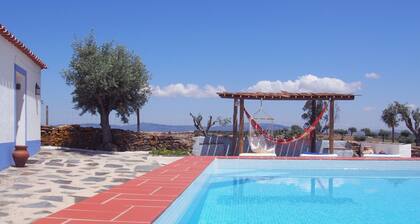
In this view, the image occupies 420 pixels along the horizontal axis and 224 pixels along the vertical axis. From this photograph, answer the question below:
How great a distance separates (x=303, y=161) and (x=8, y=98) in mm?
7649

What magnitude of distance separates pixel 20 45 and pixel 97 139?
685 cm

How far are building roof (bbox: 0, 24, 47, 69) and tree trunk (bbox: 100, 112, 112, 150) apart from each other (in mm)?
2814

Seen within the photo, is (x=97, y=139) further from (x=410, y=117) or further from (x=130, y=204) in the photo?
(x=410, y=117)

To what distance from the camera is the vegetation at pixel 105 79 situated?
14828 millimetres

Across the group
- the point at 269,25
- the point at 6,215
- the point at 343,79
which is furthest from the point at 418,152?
the point at 6,215

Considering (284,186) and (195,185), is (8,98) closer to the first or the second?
(195,185)

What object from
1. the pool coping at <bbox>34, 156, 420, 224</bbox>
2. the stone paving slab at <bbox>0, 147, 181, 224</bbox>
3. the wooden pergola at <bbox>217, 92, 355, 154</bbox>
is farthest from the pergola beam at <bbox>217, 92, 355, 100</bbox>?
the pool coping at <bbox>34, 156, 420, 224</bbox>

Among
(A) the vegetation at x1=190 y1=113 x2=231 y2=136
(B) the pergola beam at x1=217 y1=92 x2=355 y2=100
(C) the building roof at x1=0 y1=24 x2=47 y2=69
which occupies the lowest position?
(A) the vegetation at x1=190 y1=113 x2=231 y2=136

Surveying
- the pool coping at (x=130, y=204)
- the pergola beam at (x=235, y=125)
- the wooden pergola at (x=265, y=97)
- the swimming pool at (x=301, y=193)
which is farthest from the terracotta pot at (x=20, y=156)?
the pergola beam at (x=235, y=125)

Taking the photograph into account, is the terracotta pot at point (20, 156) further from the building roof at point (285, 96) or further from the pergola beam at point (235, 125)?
the pergola beam at point (235, 125)

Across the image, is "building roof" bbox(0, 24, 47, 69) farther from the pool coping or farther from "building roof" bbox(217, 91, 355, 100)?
"building roof" bbox(217, 91, 355, 100)

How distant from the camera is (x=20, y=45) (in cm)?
1034

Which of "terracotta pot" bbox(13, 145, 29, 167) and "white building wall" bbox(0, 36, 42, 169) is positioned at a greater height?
"white building wall" bbox(0, 36, 42, 169)

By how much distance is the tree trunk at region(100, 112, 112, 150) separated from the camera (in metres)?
16.0
